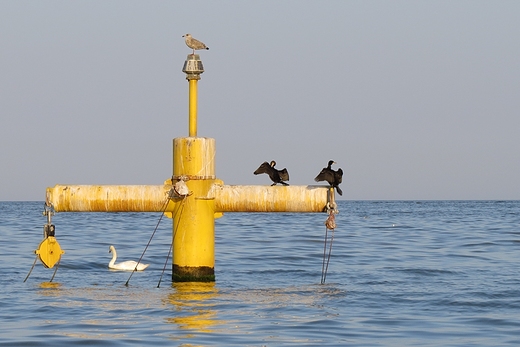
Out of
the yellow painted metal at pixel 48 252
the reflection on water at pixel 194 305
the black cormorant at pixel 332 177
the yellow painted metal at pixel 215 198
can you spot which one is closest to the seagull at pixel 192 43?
the yellow painted metal at pixel 215 198

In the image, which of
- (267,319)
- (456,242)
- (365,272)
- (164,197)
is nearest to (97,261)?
(365,272)

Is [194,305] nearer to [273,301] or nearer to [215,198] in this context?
[273,301]

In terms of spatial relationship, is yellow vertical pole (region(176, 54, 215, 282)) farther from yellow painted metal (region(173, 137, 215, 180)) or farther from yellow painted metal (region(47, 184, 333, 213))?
yellow painted metal (region(47, 184, 333, 213))

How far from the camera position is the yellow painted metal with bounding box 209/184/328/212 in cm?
1537

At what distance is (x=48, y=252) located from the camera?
1582 centimetres

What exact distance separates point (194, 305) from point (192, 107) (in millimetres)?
3357

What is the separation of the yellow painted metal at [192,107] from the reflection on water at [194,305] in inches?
96.7

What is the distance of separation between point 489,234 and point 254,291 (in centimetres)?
2157

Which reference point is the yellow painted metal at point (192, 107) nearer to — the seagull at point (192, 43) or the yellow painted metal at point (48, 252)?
the seagull at point (192, 43)

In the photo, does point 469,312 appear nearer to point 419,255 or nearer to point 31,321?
point 31,321

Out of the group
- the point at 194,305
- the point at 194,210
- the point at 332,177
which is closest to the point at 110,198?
the point at 194,210

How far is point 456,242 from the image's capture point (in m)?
31.4

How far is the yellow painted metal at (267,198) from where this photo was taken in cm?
1537

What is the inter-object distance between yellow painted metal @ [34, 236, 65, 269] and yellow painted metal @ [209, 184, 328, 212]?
276 cm
